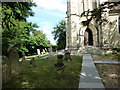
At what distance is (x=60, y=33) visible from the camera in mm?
41062

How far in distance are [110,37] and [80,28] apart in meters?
5.19

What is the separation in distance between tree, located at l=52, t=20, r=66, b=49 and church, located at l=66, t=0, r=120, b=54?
20.3 m

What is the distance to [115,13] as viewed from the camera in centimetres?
1692

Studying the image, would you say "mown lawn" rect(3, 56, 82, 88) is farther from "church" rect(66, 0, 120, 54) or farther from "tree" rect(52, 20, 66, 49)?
"tree" rect(52, 20, 66, 49)

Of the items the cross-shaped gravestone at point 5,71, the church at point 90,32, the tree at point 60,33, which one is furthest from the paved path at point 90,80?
the tree at point 60,33

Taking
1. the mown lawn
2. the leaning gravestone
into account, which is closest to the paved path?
the mown lawn

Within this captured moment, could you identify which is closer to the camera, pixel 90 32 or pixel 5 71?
pixel 5 71

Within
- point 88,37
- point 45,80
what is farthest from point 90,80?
point 88,37

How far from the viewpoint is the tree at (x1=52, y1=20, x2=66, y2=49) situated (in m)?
38.6

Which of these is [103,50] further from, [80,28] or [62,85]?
[62,85]

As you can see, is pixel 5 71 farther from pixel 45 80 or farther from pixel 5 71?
pixel 45 80

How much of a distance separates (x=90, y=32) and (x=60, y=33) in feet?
77.9

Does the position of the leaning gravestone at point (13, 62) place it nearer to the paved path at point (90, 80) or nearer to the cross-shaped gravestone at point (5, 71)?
the cross-shaped gravestone at point (5, 71)

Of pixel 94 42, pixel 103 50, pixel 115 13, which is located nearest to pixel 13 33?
pixel 94 42
